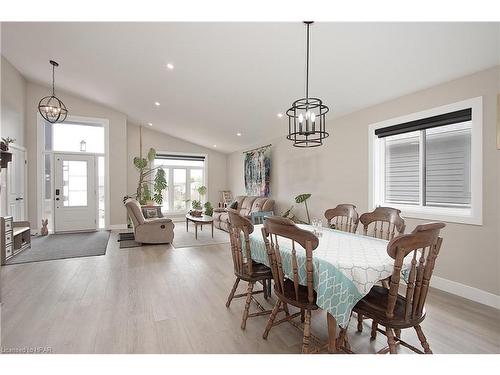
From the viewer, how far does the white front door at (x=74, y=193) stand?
6.35 metres

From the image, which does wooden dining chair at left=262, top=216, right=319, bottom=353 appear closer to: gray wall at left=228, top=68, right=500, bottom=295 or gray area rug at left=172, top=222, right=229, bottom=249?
gray wall at left=228, top=68, right=500, bottom=295

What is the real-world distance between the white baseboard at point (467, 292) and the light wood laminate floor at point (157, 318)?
0.26 feet

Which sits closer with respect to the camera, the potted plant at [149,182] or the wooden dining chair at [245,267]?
the wooden dining chair at [245,267]

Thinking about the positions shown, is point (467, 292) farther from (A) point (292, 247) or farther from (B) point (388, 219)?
(A) point (292, 247)

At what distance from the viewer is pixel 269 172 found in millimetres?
6414

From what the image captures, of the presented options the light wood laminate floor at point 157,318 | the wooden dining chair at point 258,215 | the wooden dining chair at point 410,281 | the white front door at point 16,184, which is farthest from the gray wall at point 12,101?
the wooden dining chair at point 410,281

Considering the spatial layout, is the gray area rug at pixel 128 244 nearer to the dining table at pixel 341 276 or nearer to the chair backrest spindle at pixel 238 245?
the chair backrest spindle at pixel 238 245

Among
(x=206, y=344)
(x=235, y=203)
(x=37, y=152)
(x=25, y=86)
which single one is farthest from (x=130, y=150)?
(x=206, y=344)

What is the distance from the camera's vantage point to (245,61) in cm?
339

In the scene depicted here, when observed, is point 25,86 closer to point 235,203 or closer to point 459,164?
point 235,203

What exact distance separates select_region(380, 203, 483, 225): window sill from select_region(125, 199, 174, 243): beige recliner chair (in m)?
4.21

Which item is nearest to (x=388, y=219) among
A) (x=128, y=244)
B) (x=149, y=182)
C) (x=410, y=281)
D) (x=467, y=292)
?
(x=410, y=281)
